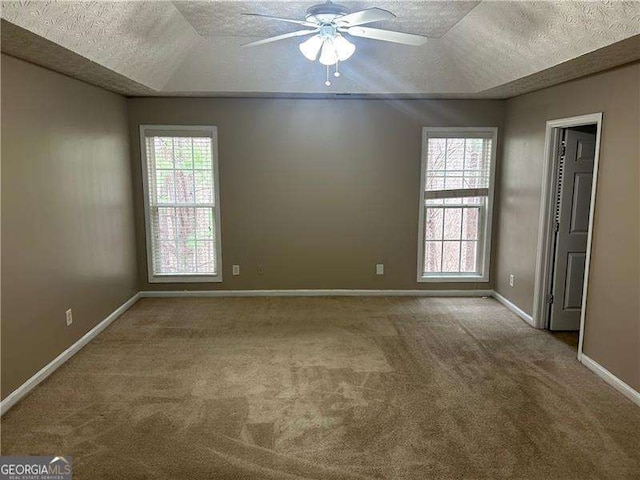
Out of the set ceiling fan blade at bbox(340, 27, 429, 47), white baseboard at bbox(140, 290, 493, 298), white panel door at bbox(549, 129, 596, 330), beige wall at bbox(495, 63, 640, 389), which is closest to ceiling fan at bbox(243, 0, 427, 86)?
ceiling fan blade at bbox(340, 27, 429, 47)

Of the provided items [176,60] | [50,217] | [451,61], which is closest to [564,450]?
[451,61]

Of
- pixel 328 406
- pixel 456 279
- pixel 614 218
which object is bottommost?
pixel 328 406

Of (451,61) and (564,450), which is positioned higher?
(451,61)

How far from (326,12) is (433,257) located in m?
3.68

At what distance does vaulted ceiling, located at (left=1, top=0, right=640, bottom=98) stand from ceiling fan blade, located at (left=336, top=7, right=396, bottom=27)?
898 mm

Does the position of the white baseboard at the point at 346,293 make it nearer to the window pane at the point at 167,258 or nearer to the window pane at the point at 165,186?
the window pane at the point at 167,258

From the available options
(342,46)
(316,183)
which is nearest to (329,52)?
(342,46)

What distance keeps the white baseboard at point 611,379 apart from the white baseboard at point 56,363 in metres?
4.14

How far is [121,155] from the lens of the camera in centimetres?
496

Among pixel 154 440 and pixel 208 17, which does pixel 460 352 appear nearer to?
pixel 154 440

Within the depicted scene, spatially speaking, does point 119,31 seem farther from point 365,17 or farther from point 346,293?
point 346,293

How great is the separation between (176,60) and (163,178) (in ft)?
4.89

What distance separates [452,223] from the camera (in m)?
5.52

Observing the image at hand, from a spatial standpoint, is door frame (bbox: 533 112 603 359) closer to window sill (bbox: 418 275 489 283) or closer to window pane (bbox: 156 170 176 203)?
window sill (bbox: 418 275 489 283)
